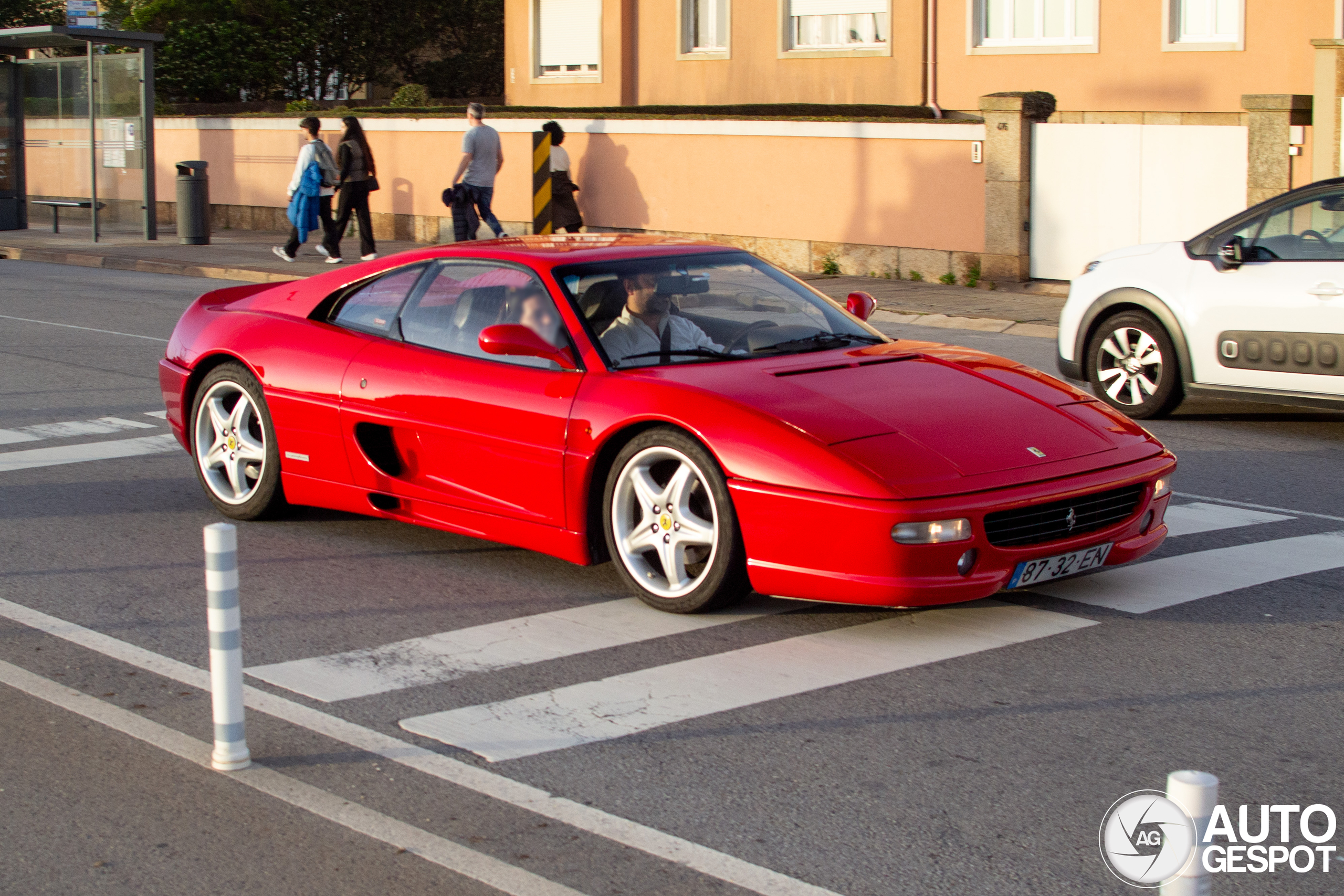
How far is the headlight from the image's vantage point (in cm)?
561

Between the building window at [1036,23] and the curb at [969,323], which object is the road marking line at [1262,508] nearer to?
the curb at [969,323]

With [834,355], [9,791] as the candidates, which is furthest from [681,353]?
[9,791]

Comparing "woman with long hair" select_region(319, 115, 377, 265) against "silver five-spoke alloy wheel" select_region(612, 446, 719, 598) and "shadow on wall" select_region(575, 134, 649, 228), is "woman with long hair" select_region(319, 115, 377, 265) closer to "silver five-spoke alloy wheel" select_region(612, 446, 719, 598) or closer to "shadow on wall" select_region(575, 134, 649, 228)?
"shadow on wall" select_region(575, 134, 649, 228)

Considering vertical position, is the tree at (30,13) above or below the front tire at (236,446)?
above

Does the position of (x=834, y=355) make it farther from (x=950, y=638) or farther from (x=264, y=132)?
(x=264, y=132)

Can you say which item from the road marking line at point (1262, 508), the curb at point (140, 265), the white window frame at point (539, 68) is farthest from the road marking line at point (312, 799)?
the white window frame at point (539, 68)

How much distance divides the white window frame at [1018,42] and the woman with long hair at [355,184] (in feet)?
30.2

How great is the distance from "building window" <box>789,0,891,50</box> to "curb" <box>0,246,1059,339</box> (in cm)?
1053

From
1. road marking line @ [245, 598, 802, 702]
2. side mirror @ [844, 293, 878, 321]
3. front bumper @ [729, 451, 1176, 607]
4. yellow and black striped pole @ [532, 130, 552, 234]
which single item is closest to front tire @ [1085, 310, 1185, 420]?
side mirror @ [844, 293, 878, 321]

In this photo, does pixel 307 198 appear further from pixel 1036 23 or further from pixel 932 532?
pixel 932 532

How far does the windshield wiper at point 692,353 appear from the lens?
6578 millimetres

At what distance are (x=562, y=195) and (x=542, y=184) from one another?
1.25 ft

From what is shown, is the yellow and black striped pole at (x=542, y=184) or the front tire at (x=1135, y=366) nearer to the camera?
the front tire at (x=1135, y=366)

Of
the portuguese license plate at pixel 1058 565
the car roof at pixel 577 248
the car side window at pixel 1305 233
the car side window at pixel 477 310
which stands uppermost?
the car side window at pixel 1305 233
